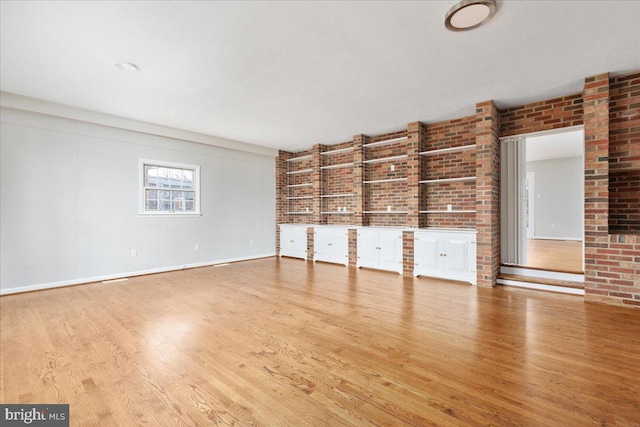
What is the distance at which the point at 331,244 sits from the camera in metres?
6.45

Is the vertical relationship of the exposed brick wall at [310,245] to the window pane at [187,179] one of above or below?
below

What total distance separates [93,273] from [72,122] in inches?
96.5

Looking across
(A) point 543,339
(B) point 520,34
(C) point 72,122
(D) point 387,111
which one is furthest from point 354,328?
(C) point 72,122

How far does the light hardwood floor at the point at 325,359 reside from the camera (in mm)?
1611

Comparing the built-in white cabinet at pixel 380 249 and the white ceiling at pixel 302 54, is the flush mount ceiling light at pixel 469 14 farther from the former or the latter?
the built-in white cabinet at pixel 380 249

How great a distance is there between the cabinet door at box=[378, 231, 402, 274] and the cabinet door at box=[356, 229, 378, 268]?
0.10 meters

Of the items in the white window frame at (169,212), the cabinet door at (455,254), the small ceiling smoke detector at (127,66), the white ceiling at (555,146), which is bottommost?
the cabinet door at (455,254)

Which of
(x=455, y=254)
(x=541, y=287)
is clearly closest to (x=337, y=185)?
(x=455, y=254)

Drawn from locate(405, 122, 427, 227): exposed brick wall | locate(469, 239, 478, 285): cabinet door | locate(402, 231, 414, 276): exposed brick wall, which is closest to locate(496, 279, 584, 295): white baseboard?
locate(469, 239, 478, 285): cabinet door

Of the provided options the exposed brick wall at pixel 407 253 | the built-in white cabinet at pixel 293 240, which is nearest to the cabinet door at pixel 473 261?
the exposed brick wall at pixel 407 253

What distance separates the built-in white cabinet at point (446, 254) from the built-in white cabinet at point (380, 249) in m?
0.36

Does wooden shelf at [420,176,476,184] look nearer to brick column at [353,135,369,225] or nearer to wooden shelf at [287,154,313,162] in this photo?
brick column at [353,135,369,225]

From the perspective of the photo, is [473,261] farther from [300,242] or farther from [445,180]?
[300,242]

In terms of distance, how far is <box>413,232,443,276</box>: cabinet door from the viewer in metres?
4.82
